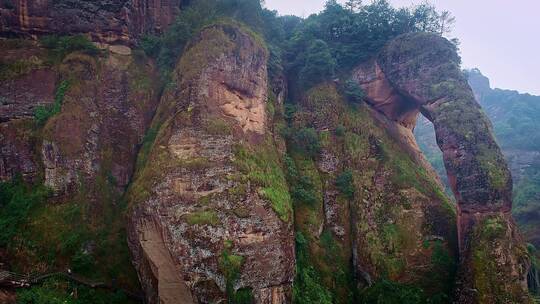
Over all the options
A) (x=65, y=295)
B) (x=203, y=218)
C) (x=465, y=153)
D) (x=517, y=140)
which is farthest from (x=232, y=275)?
(x=517, y=140)

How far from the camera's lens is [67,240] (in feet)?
58.5

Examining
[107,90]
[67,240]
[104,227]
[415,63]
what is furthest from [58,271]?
[415,63]

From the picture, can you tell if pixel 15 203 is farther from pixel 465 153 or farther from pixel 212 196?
pixel 465 153

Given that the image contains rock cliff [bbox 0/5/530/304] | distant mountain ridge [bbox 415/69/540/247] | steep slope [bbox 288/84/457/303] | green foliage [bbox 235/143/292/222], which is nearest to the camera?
rock cliff [bbox 0/5/530/304]

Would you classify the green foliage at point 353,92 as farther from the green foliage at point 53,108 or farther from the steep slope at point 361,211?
the green foliage at point 53,108

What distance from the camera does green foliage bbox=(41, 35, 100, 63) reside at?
74.3 feet

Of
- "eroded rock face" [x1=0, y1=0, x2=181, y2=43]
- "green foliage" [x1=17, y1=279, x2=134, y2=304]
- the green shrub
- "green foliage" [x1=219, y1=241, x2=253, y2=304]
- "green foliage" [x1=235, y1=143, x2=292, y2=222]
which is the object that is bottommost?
"green foliage" [x1=17, y1=279, x2=134, y2=304]

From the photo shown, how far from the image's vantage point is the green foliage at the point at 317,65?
27.2 meters

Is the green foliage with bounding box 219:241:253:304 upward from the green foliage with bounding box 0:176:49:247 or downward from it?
downward

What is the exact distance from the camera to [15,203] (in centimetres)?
1811

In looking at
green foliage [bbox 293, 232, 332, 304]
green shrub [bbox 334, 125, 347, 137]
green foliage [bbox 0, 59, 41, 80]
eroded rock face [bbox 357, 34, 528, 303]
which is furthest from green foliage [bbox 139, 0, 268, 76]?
green foliage [bbox 293, 232, 332, 304]

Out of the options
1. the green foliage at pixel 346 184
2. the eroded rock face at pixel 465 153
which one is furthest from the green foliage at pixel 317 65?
the green foliage at pixel 346 184

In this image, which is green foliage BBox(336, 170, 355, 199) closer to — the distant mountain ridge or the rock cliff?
the rock cliff

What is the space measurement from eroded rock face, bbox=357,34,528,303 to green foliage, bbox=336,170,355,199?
5.80 metres
